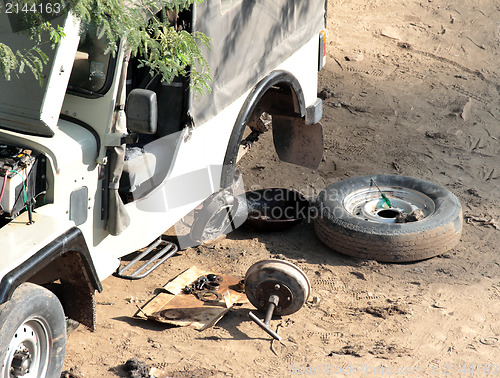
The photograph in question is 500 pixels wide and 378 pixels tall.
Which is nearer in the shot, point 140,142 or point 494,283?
point 140,142

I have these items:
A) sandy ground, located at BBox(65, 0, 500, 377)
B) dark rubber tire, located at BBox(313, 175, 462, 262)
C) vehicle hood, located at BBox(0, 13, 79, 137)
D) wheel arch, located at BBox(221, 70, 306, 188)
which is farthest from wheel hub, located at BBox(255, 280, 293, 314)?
vehicle hood, located at BBox(0, 13, 79, 137)

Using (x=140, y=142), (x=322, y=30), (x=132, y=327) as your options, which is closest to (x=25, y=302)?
(x=132, y=327)

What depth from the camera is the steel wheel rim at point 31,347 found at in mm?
3824

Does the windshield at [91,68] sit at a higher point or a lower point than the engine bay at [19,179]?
higher

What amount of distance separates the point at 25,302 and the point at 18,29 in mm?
1647

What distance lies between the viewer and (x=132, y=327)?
5238mm

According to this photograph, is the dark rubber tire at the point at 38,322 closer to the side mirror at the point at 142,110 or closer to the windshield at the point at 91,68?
the side mirror at the point at 142,110

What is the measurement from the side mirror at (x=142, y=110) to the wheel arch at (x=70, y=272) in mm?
735

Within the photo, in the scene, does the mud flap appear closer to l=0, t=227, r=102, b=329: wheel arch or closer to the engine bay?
l=0, t=227, r=102, b=329: wheel arch

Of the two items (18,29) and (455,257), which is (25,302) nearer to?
(18,29)

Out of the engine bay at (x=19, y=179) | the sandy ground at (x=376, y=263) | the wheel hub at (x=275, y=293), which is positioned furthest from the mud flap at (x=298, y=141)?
the engine bay at (x=19, y=179)

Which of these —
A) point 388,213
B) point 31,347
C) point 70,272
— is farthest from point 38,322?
point 388,213

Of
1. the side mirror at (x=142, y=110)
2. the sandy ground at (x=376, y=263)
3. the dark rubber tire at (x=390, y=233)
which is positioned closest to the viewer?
the side mirror at (x=142, y=110)

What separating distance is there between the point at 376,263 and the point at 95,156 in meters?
2.85
